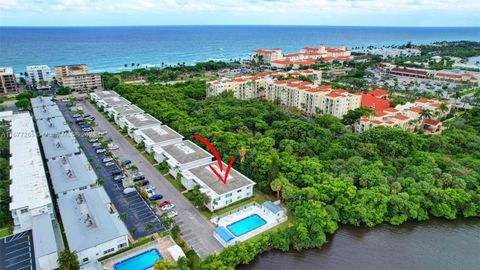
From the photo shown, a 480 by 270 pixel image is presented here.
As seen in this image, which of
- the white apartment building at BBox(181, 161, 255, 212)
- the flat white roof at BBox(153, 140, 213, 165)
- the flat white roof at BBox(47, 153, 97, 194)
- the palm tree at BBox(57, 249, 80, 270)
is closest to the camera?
the palm tree at BBox(57, 249, 80, 270)

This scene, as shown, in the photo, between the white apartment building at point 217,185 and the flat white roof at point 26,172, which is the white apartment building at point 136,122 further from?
the white apartment building at point 217,185

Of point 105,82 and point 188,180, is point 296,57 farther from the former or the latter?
point 188,180

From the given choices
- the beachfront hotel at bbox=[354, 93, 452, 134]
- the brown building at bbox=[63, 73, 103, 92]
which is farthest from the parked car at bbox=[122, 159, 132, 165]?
the brown building at bbox=[63, 73, 103, 92]

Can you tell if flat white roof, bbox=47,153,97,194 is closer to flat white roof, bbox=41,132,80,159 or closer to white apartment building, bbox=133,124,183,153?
flat white roof, bbox=41,132,80,159

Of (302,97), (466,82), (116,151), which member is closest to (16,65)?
(116,151)

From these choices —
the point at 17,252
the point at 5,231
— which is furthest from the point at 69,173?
the point at 17,252

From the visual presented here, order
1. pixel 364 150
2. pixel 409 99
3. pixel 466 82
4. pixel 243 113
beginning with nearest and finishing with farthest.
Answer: pixel 364 150
pixel 243 113
pixel 409 99
pixel 466 82

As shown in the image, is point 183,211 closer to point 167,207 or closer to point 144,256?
point 167,207
